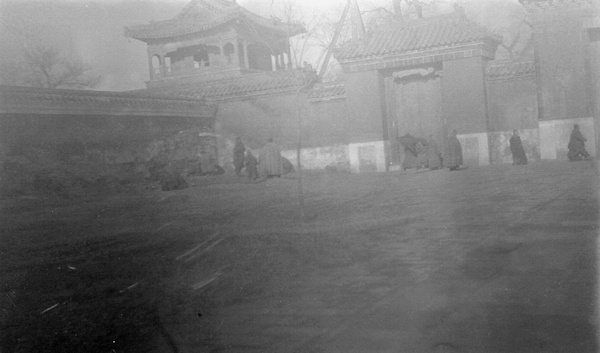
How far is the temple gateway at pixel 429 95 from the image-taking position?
1538 centimetres

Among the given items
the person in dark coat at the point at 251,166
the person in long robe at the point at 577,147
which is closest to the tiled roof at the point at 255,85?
the person in dark coat at the point at 251,166

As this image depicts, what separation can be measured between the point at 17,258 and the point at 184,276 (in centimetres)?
242

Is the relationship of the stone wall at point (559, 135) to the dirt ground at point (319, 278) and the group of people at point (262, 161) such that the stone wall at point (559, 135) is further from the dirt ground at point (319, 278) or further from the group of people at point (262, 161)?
the group of people at point (262, 161)

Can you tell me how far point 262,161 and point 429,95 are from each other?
552 cm

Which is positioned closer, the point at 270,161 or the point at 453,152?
the point at 270,161

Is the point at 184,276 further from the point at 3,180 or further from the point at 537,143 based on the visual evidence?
the point at 537,143

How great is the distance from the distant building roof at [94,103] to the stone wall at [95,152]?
15 cm

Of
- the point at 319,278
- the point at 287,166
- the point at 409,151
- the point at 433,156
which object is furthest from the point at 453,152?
the point at 319,278

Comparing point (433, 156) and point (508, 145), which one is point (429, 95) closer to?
point (433, 156)

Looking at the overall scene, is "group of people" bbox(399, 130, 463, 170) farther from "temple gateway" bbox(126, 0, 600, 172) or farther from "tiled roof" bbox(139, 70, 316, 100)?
"tiled roof" bbox(139, 70, 316, 100)

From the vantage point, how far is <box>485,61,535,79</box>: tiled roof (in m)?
15.9

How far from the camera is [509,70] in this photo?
1603 centimetres

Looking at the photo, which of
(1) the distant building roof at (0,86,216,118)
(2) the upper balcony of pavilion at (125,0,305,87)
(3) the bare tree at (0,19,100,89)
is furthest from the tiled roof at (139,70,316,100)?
(3) the bare tree at (0,19,100,89)

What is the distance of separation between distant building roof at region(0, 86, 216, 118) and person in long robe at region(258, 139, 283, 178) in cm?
270
